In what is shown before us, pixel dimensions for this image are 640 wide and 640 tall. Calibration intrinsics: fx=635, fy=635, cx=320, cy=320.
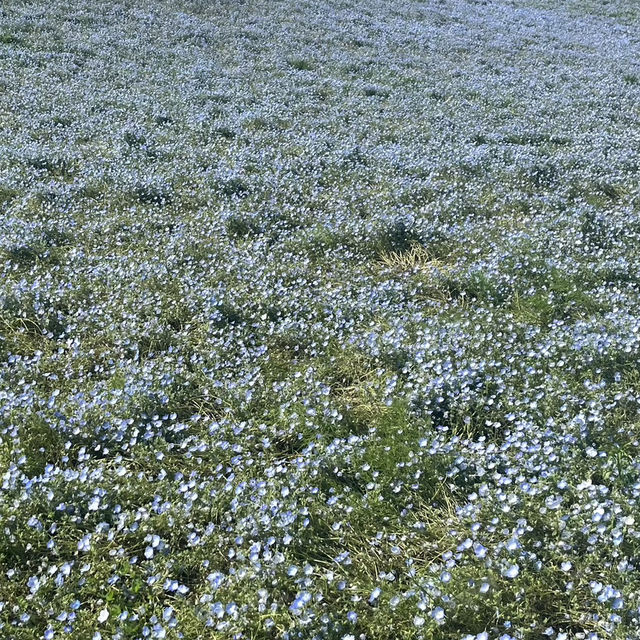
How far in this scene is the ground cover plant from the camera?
10.6 feet

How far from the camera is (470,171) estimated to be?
8.70 m

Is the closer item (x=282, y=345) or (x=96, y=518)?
(x=96, y=518)

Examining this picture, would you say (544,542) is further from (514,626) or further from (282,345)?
(282,345)

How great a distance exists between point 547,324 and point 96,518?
381 centimetres

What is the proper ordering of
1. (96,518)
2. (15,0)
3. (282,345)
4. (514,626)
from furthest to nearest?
(15,0)
(282,345)
(96,518)
(514,626)

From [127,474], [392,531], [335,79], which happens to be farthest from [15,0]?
[392,531]

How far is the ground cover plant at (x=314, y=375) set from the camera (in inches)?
127

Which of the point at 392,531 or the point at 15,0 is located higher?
the point at 15,0

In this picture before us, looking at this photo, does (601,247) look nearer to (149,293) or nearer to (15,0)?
(149,293)

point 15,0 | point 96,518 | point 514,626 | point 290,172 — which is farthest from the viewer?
point 15,0

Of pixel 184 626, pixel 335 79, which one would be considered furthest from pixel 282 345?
pixel 335 79

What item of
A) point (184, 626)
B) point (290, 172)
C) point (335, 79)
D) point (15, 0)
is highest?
point (15, 0)

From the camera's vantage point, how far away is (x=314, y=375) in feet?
15.6

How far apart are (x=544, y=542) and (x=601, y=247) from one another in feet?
14.0
